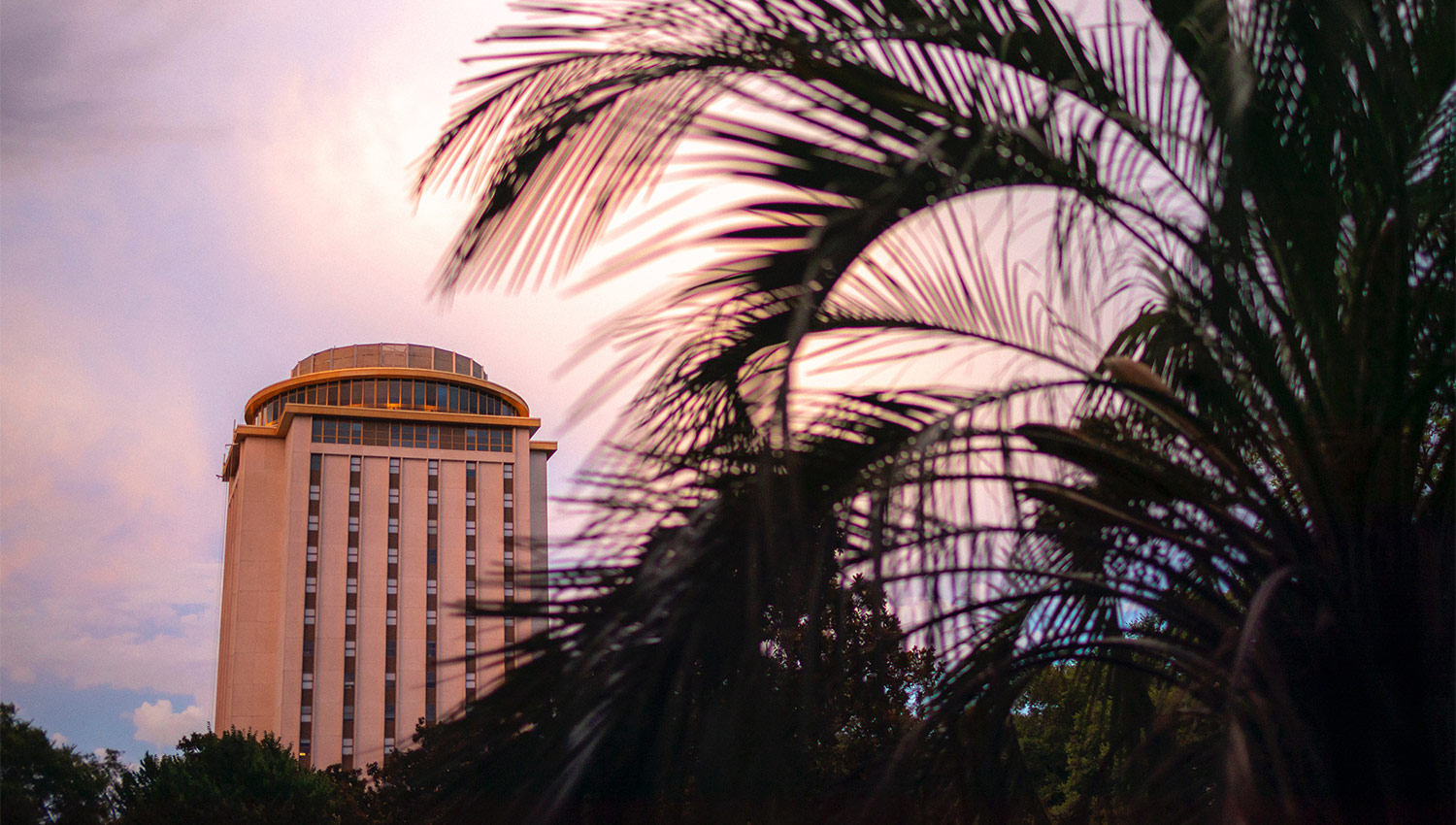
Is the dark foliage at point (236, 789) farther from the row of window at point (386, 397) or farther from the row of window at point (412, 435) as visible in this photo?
the row of window at point (386, 397)

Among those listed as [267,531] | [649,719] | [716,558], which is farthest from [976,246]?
[267,531]

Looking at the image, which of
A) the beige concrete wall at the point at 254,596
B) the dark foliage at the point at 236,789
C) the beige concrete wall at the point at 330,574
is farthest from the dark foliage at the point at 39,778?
the beige concrete wall at the point at 254,596

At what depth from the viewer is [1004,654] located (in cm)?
286

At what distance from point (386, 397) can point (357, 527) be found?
7.26m

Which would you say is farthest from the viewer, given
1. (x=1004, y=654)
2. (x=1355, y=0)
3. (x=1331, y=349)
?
(x=1004, y=654)

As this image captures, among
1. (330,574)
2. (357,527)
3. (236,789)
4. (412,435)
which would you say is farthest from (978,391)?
(412,435)

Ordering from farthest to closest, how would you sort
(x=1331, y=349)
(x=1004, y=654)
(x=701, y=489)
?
(x=1004, y=654), (x=1331, y=349), (x=701, y=489)

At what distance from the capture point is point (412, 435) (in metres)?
59.9

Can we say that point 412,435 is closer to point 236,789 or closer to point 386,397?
point 386,397

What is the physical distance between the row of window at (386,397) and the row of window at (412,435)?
41.8 inches

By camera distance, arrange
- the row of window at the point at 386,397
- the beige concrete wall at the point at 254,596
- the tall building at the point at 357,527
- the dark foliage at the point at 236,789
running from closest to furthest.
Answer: the dark foliage at the point at 236,789
the tall building at the point at 357,527
the beige concrete wall at the point at 254,596
the row of window at the point at 386,397

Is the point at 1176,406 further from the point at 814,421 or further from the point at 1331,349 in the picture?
the point at 814,421

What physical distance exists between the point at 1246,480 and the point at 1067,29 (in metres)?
1.02

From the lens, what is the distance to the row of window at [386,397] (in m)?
59.1
